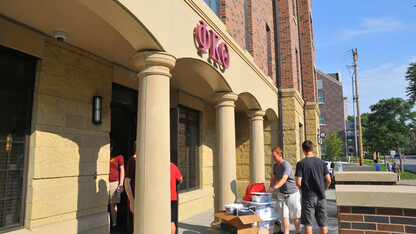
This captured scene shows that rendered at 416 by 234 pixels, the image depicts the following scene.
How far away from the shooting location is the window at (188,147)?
8.48m

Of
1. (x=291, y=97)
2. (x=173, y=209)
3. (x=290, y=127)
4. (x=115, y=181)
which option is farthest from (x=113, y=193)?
(x=291, y=97)

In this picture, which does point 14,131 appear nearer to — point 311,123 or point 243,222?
point 243,222

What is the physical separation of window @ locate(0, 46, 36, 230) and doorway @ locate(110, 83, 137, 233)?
2.01 meters

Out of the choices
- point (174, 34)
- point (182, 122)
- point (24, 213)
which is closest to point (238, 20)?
point (182, 122)

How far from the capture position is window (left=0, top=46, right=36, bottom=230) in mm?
4047

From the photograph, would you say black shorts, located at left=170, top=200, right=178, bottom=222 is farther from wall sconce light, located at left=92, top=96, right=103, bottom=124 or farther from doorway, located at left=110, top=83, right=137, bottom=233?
wall sconce light, located at left=92, top=96, right=103, bottom=124

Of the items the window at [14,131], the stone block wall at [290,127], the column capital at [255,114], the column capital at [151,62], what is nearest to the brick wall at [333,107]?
the stone block wall at [290,127]

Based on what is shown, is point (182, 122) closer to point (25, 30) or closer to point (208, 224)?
point (208, 224)

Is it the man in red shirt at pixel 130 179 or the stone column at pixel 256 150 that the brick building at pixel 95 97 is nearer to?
the man in red shirt at pixel 130 179

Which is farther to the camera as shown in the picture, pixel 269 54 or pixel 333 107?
pixel 333 107

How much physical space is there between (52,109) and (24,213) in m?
1.55

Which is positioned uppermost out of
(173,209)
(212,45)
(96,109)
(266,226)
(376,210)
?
(212,45)

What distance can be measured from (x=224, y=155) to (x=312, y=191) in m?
2.21

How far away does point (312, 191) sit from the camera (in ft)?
15.8
